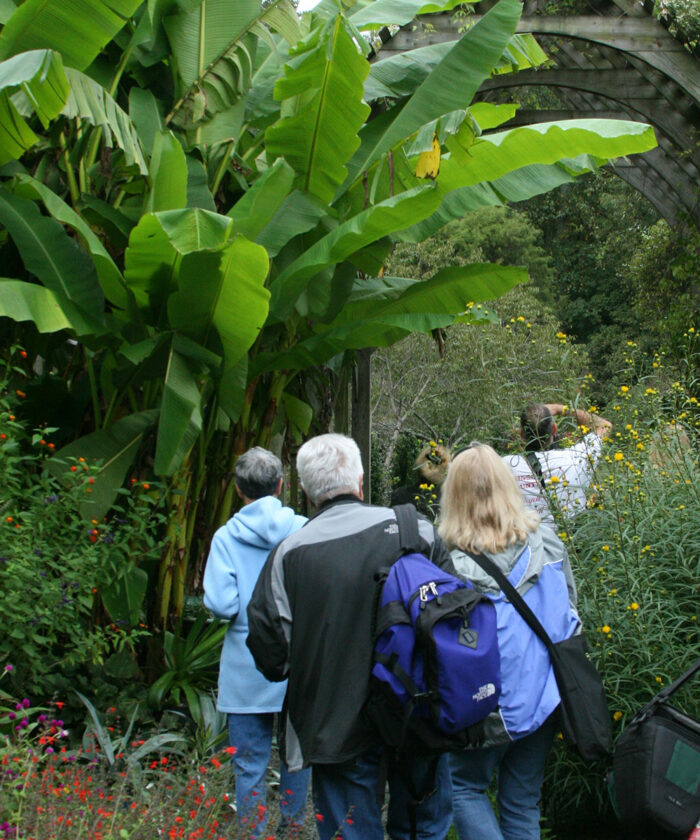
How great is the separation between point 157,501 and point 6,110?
2.07m

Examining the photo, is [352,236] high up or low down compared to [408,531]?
up

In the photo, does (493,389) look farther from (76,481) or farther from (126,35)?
(76,481)

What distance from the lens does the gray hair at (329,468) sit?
9.80 feet

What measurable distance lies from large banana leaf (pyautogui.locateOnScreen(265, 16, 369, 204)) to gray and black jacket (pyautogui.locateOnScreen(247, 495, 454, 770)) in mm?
2767

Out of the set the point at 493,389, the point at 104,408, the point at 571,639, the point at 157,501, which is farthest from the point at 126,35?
the point at 493,389

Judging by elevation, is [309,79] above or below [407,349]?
above

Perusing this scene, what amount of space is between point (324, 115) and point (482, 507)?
2660mm

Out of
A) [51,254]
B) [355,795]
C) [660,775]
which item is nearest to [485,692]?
[355,795]

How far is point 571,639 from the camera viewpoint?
3279 millimetres

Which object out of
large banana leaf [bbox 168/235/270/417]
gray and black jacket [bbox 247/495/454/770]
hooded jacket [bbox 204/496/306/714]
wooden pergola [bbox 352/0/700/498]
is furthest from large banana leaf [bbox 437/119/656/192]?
wooden pergola [bbox 352/0/700/498]

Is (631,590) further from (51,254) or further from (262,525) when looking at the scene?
(51,254)

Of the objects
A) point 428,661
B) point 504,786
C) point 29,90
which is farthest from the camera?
point 29,90

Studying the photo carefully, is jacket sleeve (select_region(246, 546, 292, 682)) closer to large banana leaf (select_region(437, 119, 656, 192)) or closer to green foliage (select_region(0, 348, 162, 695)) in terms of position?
green foliage (select_region(0, 348, 162, 695))

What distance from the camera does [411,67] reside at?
21.1 feet
